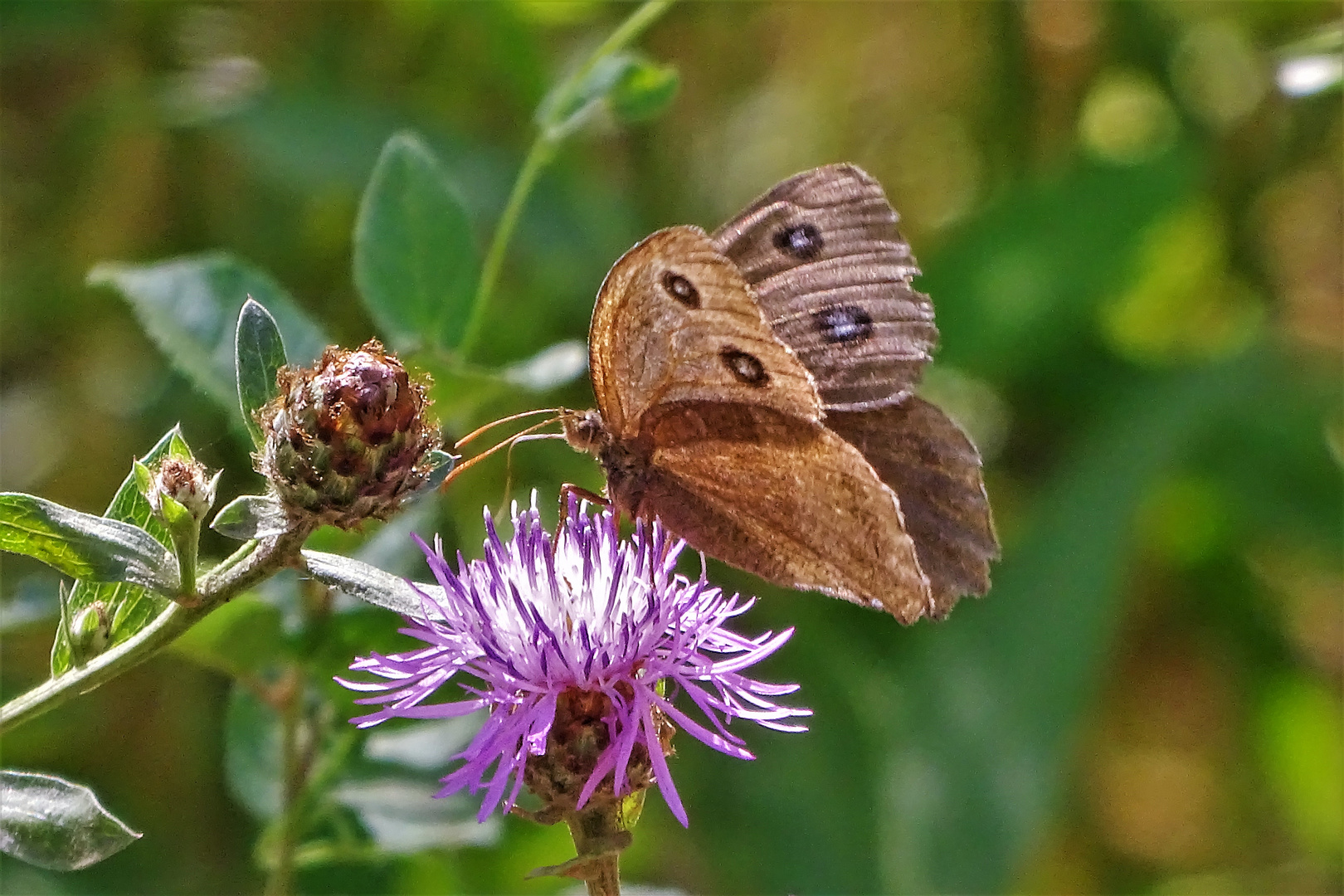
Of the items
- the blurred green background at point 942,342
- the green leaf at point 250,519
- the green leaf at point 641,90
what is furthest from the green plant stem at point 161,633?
the blurred green background at point 942,342

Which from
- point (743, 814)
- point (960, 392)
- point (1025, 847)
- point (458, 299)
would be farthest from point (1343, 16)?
point (458, 299)

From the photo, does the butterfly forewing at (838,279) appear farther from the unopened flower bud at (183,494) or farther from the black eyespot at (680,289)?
the unopened flower bud at (183,494)

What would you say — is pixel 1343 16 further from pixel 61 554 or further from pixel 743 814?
pixel 61 554

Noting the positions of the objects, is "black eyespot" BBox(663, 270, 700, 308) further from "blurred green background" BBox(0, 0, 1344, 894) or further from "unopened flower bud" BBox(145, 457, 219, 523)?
"blurred green background" BBox(0, 0, 1344, 894)

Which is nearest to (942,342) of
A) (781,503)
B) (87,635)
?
(781,503)

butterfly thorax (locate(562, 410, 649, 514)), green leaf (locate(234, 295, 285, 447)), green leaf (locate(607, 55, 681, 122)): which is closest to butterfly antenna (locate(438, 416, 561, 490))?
butterfly thorax (locate(562, 410, 649, 514))

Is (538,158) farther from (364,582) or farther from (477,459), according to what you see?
(364,582)

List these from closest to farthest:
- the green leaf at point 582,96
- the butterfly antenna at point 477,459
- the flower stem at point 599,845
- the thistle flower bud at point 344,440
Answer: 1. the thistle flower bud at point 344,440
2. the flower stem at point 599,845
3. the butterfly antenna at point 477,459
4. the green leaf at point 582,96
